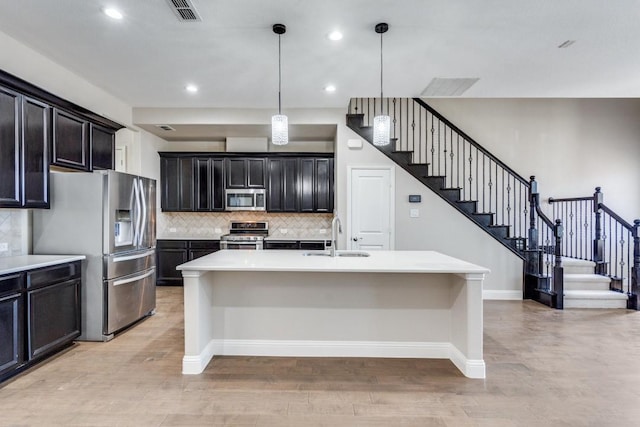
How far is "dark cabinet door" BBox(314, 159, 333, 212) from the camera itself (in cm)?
605

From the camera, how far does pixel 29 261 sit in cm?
300

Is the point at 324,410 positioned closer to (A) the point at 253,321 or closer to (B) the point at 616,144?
(A) the point at 253,321

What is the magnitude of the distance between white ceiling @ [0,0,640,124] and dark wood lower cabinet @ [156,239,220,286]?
96.2 inches

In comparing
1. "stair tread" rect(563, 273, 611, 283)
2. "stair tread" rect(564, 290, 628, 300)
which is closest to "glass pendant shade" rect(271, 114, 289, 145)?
"stair tread" rect(564, 290, 628, 300)

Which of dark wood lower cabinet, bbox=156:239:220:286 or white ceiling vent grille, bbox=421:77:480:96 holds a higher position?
white ceiling vent grille, bbox=421:77:480:96

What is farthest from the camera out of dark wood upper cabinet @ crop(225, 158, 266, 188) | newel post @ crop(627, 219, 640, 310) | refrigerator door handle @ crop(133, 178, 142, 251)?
dark wood upper cabinet @ crop(225, 158, 266, 188)

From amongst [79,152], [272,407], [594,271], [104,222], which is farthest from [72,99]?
Result: [594,271]

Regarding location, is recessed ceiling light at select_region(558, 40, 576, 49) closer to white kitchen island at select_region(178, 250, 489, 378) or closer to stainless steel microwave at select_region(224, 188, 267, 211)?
white kitchen island at select_region(178, 250, 489, 378)

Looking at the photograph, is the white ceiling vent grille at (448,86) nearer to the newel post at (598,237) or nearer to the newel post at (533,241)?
the newel post at (533,241)

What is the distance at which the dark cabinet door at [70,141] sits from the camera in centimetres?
354

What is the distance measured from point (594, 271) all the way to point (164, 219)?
7.22 meters

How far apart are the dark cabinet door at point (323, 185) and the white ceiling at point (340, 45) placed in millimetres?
1524

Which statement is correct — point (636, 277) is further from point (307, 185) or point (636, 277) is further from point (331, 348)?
point (307, 185)

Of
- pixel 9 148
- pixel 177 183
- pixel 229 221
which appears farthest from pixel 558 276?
pixel 9 148
